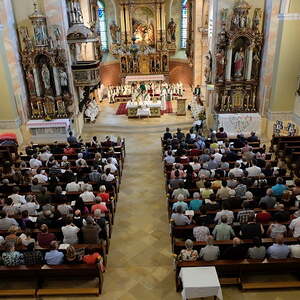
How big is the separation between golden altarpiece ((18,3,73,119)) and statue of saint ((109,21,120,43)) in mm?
9362

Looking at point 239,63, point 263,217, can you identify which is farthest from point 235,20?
point 263,217

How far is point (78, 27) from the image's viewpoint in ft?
46.3

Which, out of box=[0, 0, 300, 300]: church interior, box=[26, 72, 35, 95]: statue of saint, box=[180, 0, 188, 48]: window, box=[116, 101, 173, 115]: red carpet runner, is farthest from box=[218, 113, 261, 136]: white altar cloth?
box=[180, 0, 188, 48]: window

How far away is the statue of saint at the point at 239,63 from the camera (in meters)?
14.1

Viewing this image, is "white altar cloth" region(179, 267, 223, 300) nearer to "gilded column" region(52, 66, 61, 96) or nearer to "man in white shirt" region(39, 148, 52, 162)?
"man in white shirt" region(39, 148, 52, 162)

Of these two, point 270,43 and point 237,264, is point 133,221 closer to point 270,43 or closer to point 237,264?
point 237,264

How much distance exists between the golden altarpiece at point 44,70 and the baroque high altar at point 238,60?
21.5ft

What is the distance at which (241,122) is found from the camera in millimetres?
14742

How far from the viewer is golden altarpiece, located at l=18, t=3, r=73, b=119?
1375 cm

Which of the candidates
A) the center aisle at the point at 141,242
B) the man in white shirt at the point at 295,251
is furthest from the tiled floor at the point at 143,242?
the man in white shirt at the point at 295,251

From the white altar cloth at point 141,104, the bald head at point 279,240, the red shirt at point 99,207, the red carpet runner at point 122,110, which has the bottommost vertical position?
the red carpet runner at point 122,110

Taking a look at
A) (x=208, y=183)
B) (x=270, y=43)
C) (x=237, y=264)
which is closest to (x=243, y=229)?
(x=237, y=264)

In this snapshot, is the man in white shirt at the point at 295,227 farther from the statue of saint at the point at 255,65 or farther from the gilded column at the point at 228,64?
the statue of saint at the point at 255,65

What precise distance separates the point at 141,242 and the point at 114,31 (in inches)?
700
